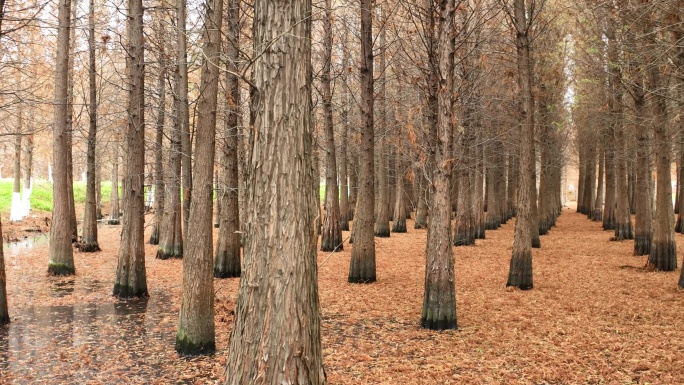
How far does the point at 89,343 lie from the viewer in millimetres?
7777

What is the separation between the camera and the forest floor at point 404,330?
630 cm

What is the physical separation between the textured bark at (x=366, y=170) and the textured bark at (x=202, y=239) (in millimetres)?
5436

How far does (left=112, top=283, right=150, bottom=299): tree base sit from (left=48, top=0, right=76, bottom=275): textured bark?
134 inches

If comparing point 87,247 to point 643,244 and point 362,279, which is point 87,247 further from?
point 643,244

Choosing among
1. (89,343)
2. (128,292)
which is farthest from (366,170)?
(89,343)

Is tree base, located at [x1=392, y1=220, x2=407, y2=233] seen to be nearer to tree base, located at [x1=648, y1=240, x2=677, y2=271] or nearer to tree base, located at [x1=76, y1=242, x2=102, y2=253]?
tree base, located at [x1=648, y1=240, x2=677, y2=271]

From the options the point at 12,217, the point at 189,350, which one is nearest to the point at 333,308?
the point at 189,350

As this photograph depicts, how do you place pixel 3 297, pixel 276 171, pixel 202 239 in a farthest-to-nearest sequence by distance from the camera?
pixel 3 297
pixel 202 239
pixel 276 171

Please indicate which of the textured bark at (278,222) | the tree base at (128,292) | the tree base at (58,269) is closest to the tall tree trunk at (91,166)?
the tree base at (58,269)

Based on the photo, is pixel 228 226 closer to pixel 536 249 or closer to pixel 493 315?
pixel 493 315

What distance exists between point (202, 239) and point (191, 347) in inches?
59.5

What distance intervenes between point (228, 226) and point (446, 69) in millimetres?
6921

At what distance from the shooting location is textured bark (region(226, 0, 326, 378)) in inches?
154

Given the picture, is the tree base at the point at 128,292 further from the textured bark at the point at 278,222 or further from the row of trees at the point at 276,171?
the textured bark at the point at 278,222
